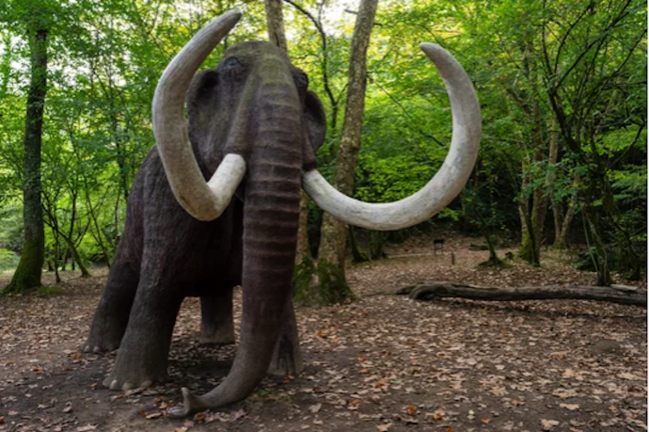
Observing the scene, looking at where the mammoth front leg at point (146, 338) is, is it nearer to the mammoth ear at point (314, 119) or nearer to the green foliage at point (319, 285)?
the mammoth ear at point (314, 119)

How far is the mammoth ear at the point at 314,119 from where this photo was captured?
379 cm

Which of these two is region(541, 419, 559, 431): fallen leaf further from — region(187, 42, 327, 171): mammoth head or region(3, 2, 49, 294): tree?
region(3, 2, 49, 294): tree

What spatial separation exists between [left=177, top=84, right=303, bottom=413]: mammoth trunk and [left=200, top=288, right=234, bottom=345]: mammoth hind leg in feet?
7.44

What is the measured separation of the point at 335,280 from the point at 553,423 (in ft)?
16.1

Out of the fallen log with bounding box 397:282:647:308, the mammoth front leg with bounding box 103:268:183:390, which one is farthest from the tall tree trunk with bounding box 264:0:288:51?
the mammoth front leg with bounding box 103:268:183:390

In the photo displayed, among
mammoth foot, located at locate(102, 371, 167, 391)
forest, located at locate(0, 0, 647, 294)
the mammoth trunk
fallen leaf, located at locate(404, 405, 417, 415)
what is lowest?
fallen leaf, located at locate(404, 405, 417, 415)

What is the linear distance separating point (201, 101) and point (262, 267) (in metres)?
1.54

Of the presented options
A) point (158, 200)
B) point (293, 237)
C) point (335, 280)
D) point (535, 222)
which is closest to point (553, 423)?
point (293, 237)

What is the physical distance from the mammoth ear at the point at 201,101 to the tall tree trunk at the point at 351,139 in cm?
454

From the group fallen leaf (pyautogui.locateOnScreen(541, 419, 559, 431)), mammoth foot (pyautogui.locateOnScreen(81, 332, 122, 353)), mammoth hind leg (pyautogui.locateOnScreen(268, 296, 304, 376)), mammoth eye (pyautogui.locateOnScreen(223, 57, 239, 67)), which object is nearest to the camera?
fallen leaf (pyautogui.locateOnScreen(541, 419, 559, 431))

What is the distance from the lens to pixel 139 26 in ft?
34.9

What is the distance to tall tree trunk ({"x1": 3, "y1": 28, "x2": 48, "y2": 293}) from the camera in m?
10.2

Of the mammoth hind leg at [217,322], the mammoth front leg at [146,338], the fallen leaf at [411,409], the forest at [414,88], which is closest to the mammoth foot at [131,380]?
the mammoth front leg at [146,338]

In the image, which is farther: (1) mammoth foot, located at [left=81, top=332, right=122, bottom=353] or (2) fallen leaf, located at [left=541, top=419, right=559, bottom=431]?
(1) mammoth foot, located at [left=81, top=332, right=122, bottom=353]
